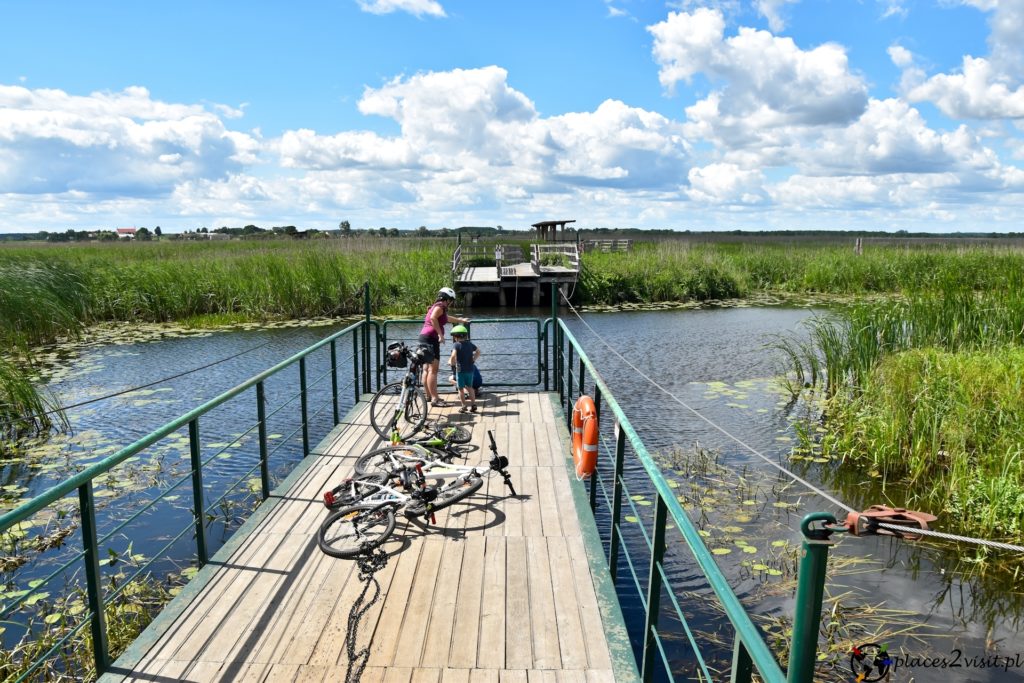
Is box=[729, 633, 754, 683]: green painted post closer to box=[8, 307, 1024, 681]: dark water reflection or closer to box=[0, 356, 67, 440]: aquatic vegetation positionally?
box=[8, 307, 1024, 681]: dark water reflection

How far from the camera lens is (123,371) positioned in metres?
15.4

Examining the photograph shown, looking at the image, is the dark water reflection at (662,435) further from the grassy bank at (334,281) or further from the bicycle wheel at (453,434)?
the grassy bank at (334,281)

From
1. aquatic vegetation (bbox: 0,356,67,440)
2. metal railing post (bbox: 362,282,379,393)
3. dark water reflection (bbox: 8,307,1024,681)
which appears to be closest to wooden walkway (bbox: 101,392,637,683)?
dark water reflection (bbox: 8,307,1024,681)

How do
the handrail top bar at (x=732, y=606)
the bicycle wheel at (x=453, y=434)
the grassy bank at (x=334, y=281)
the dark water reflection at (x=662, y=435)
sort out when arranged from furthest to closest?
the grassy bank at (x=334, y=281), the bicycle wheel at (x=453, y=434), the dark water reflection at (x=662, y=435), the handrail top bar at (x=732, y=606)

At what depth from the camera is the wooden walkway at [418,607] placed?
3.58m

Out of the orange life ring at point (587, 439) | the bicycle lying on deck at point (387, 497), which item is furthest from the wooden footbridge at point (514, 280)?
the orange life ring at point (587, 439)

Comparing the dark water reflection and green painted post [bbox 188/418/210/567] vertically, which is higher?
green painted post [bbox 188/418/210/567]

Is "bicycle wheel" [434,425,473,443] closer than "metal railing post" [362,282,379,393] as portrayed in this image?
Yes

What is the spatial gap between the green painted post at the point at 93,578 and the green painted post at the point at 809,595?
11.0ft

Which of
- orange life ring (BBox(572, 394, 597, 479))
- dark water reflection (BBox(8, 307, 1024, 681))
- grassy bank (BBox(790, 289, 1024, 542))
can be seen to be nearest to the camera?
orange life ring (BBox(572, 394, 597, 479))

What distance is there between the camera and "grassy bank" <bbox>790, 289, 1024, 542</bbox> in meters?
7.34

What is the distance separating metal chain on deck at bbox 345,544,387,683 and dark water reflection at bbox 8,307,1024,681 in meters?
1.21

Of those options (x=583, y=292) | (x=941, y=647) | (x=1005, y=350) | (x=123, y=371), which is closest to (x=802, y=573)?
(x=941, y=647)

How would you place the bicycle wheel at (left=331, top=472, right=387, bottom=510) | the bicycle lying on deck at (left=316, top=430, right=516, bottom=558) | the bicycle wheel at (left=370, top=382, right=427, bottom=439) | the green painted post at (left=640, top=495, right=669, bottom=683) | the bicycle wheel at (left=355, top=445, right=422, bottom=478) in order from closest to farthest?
the green painted post at (left=640, top=495, right=669, bottom=683), the bicycle lying on deck at (left=316, top=430, right=516, bottom=558), the bicycle wheel at (left=331, top=472, right=387, bottom=510), the bicycle wheel at (left=355, top=445, right=422, bottom=478), the bicycle wheel at (left=370, top=382, right=427, bottom=439)
